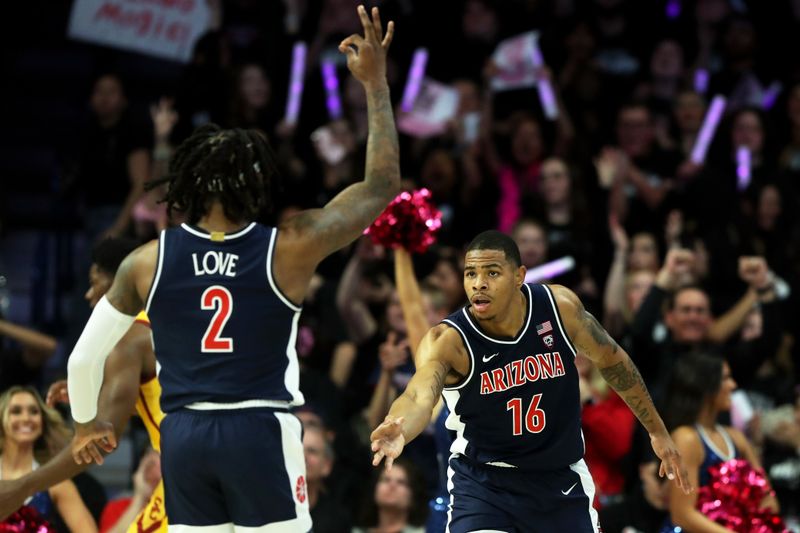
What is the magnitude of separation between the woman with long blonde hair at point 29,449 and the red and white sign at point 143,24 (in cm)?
434

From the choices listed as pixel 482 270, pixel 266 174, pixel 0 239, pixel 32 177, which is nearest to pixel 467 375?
pixel 482 270

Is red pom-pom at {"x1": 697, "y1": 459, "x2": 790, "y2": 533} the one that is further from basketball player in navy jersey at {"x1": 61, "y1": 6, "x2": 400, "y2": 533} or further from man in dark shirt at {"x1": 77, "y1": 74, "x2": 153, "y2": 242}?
man in dark shirt at {"x1": 77, "y1": 74, "x2": 153, "y2": 242}

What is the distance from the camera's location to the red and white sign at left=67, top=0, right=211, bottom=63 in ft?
35.8

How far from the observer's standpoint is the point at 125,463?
32.1ft

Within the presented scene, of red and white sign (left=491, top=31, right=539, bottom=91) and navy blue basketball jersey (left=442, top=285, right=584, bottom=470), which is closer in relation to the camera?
navy blue basketball jersey (left=442, top=285, right=584, bottom=470)

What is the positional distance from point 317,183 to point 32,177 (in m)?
2.74

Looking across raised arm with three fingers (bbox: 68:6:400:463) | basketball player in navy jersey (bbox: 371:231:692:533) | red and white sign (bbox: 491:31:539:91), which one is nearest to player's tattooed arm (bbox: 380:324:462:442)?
basketball player in navy jersey (bbox: 371:231:692:533)

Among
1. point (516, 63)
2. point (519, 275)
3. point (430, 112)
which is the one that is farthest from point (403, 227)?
point (516, 63)

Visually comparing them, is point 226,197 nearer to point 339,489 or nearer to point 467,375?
point 467,375

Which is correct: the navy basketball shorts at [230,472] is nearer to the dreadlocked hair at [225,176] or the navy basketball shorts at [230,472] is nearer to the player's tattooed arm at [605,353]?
the dreadlocked hair at [225,176]

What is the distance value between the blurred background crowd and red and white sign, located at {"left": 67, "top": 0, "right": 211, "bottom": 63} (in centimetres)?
17

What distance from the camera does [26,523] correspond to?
21.5 ft

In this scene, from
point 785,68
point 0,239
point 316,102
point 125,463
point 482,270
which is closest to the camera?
point 482,270

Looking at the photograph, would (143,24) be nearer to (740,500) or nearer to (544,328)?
(740,500)
